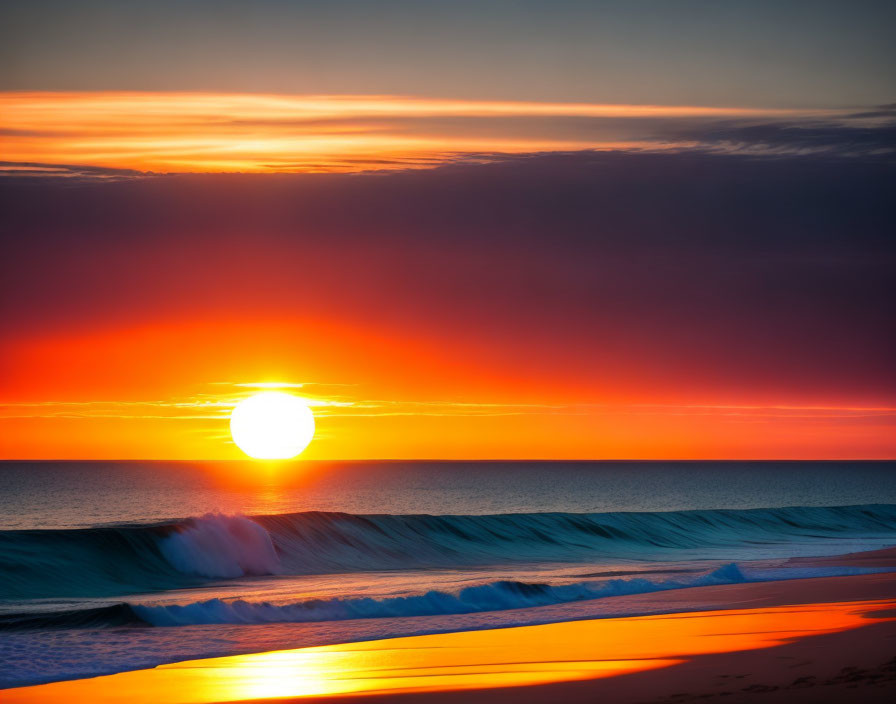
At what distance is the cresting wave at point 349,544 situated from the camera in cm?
2300

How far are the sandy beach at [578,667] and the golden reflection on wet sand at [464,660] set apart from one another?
2 centimetres

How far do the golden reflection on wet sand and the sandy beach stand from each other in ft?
0.05

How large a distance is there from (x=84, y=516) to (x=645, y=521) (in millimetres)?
30973

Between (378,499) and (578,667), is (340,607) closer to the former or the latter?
(578,667)

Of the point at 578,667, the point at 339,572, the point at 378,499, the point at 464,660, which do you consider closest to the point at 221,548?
the point at 339,572

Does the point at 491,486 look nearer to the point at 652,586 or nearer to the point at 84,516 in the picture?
the point at 84,516

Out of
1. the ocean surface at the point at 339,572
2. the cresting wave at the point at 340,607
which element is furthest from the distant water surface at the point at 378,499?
the cresting wave at the point at 340,607

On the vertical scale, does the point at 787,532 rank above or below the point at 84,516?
below

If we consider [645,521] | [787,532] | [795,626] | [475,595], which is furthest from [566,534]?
[795,626]

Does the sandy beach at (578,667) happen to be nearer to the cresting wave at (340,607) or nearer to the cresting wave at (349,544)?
the cresting wave at (340,607)

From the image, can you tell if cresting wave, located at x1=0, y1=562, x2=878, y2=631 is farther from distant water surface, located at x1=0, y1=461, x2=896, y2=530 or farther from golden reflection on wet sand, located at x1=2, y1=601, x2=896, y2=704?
distant water surface, located at x1=0, y1=461, x2=896, y2=530

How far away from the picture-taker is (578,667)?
38.5 feet

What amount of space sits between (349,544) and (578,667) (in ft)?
59.8

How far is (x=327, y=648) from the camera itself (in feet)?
45.1
